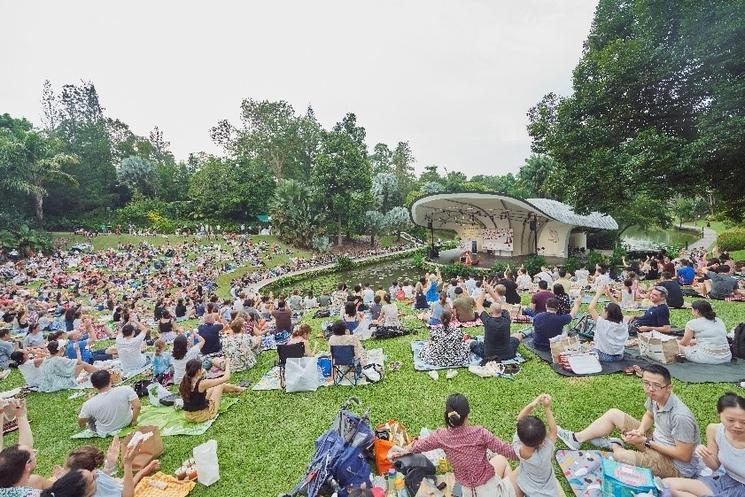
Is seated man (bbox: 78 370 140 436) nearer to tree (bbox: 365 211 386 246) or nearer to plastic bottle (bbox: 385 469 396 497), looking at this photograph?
plastic bottle (bbox: 385 469 396 497)

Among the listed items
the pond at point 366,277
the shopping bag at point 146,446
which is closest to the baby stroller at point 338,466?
the shopping bag at point 146,446

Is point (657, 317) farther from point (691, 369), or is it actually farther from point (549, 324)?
point (549, 324)

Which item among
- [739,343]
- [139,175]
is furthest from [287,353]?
[139,175]

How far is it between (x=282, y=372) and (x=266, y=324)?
3591 mm

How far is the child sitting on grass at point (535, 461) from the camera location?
2.62 m

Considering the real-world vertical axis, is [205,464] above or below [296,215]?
below

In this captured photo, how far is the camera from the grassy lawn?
4086 mm

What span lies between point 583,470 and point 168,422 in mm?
4855

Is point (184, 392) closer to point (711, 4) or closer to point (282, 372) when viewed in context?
point (282, 372)

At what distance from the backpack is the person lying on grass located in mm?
4524

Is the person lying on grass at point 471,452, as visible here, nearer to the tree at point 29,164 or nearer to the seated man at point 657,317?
the seated man at point 657,317

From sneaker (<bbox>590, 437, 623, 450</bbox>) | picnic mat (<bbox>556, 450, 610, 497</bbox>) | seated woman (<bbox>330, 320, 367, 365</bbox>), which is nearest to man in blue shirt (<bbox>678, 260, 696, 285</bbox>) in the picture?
sneaker (<bbox>590, 437, 623, 450</bbox>)

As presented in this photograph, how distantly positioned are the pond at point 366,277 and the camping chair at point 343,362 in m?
16.5

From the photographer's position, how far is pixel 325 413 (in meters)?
4.98
